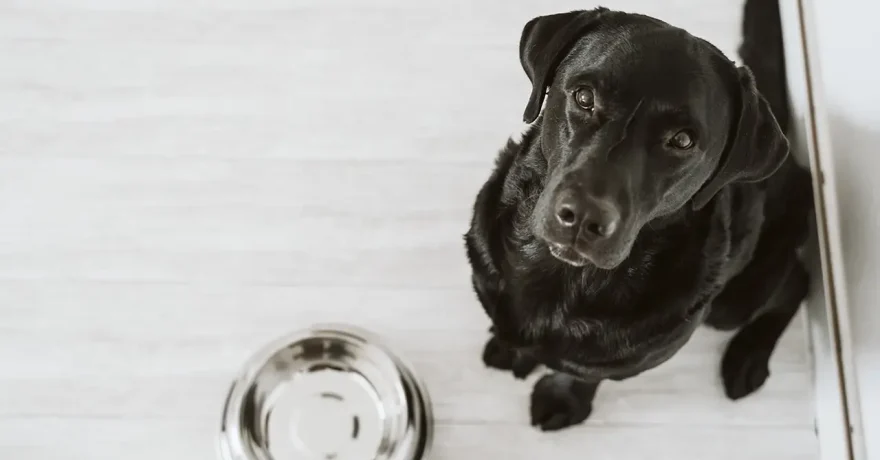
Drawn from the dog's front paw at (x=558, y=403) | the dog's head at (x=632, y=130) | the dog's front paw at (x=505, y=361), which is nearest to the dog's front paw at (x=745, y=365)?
the dog's front paw at (x=558, y=403)

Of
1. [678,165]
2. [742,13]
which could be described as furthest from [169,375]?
[742,13]

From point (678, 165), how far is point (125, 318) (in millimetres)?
1209

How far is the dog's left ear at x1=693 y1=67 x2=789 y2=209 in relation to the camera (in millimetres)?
1075

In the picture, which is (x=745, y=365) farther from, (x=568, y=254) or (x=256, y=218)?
(x=256, y=218)

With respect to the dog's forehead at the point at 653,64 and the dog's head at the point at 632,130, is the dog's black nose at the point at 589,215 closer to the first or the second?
the dog's head at the point at 632,130

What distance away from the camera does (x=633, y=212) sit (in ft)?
3.43

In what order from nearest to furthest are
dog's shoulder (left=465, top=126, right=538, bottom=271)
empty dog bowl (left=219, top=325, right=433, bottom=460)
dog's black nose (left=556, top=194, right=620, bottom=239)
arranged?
dog's black nose (left=556, top=194, right=620, bottom=239) < dog's shoulder (left=465, top=126, right=538, bottom=271) < empty dog bowl (left=219, top=325, right=433, bottom=460)

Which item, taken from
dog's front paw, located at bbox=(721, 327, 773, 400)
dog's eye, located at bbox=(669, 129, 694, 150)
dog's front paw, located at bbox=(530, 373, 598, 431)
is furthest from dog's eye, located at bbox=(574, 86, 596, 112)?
dog's front paw, located at bbox=(721, 327, 773, 400)

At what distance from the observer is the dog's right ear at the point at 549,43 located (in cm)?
112

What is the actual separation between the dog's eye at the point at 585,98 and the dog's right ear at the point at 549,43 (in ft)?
0.25

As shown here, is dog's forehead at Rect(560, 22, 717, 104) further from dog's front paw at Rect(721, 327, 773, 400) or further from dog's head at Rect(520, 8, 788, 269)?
dog's front paw at Rect(721, 327, 773, 400)

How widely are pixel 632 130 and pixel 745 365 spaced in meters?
0.78

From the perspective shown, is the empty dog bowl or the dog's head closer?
the dog's head

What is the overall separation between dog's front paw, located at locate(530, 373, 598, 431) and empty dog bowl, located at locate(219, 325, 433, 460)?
0.23m
